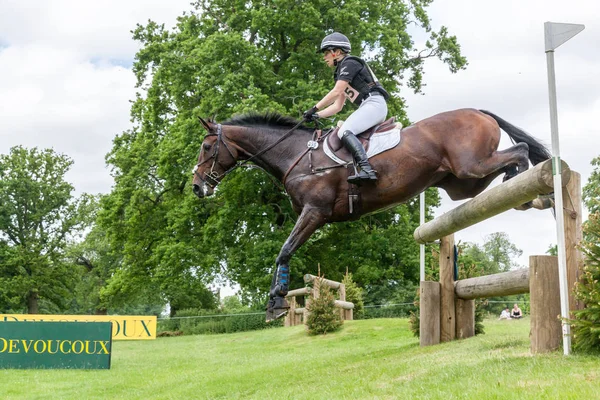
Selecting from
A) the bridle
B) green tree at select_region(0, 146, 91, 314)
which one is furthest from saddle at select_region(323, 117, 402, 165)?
green tree at select_region(0, 146, 91, 314)

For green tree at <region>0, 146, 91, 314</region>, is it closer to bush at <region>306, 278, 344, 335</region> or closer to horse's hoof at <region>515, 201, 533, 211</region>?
bush at <region>306, 278, 344, 335</region>

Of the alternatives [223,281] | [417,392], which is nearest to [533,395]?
[417,392]

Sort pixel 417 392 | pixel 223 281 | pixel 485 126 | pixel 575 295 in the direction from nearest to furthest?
pixel 417 392 < pixel 575 295 < pixel 485 126 < pixel 223 281

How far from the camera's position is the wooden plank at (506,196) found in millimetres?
5469

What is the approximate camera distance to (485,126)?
5.91 meters

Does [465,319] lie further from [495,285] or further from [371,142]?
[371,142]

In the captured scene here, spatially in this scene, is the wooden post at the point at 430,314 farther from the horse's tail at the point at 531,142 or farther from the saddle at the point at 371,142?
the saddle at the point at 371,142

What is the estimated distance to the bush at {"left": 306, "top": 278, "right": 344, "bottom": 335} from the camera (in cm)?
1603

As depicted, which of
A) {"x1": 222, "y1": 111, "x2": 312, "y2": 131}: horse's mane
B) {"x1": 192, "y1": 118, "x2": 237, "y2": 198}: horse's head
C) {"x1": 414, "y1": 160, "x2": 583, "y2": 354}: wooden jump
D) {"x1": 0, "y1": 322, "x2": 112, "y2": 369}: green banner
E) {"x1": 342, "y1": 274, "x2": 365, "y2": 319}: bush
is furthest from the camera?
{"x1": 342, "y1": 274, "x2": 365, "y2": 319}: bush

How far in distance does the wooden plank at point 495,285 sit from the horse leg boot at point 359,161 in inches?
91.7

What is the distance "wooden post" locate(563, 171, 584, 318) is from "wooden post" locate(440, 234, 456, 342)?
10.7 feet

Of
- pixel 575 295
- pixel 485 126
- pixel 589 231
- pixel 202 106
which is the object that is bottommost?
pixel 575 295

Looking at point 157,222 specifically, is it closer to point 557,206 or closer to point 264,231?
point 264,231

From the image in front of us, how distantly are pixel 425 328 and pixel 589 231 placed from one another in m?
3.89
